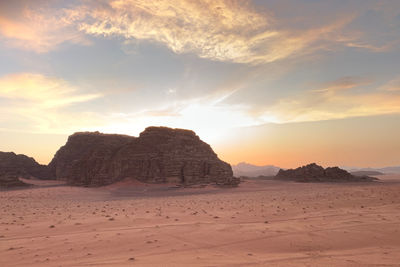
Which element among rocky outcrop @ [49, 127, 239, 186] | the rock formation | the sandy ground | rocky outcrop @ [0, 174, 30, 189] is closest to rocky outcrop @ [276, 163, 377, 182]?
rocky outcrop @ [49, 127, 239, 186]

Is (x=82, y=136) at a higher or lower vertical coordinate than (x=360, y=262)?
higher

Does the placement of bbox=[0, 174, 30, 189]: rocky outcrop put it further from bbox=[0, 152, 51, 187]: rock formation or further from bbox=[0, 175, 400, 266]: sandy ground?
bbox=[0, 175, 400, 266]: sandy ground

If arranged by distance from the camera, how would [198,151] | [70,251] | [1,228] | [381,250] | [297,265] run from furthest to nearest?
[198,151]
[1,228]
[70,251]
[381,250]
[297,265]

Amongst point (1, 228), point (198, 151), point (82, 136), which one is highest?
point (82, 136)

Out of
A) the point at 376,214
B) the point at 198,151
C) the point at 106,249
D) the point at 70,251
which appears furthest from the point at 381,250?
the point at 198,151

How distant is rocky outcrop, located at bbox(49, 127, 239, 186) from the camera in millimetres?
43781

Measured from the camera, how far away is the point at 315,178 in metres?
57.3

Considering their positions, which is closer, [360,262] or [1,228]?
[360,262]

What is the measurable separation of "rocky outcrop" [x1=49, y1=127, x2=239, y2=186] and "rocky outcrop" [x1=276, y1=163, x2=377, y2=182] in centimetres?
2062

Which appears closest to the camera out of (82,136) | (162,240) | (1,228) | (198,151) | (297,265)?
(297,265)

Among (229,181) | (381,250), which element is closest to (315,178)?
(229,181)

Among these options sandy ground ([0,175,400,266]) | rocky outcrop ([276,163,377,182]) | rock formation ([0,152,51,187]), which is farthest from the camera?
rock formation ([0,152,51,187])

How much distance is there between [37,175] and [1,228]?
71206 mm

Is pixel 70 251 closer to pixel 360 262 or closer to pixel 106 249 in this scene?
pixel 106 249
